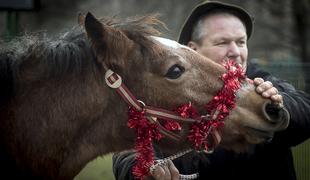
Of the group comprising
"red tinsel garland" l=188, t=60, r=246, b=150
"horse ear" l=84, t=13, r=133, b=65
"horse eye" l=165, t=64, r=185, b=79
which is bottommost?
"red tinsel garland" l=188, t=60, r=246, b=150

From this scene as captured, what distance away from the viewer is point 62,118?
284cm

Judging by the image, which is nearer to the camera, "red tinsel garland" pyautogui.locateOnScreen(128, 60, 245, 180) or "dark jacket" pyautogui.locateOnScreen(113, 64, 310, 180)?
"red tinsel garland" pyautogui.locateOnScreen(128, 60, 245, 180)

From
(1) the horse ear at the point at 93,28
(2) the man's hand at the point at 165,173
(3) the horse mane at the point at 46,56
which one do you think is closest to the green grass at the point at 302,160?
(2) the man's hand at the point at 165,173

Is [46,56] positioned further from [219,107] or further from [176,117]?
[219,107]

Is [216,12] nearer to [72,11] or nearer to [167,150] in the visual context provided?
[167,150]

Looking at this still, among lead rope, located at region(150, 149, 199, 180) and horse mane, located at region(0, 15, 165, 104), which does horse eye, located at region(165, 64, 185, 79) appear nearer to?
horse mane, located at region(0, 15, 165, 104)

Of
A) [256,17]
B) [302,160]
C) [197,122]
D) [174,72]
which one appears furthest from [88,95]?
[256,17]

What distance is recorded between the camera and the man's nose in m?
3.52

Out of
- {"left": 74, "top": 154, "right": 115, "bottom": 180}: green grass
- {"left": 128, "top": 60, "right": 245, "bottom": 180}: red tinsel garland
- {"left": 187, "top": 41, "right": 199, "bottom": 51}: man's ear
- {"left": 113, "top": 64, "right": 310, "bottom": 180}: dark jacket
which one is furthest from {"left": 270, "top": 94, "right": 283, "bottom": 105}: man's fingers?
{"left": 74, "top": 154, "right": 115, "bottom": 180}: green grass

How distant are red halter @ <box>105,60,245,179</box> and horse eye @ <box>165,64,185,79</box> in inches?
7.1

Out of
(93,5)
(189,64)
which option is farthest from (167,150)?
(93,5)

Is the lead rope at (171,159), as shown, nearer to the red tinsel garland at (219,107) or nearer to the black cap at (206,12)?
the red tinsel garland at (219,107)

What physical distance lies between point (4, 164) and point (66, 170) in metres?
0.35

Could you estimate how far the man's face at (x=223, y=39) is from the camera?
11.6 feet
